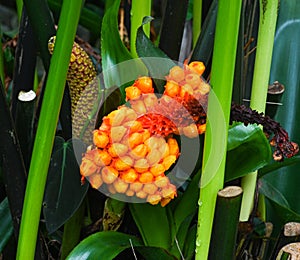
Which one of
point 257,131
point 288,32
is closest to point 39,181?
point 257,131

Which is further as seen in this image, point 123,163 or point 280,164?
point 280,164

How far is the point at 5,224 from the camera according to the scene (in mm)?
620

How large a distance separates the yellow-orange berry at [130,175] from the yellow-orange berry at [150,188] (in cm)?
1

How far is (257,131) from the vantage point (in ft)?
1.66

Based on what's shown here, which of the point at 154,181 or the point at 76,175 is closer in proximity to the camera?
the point at 154,181

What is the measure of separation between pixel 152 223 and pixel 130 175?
11cm

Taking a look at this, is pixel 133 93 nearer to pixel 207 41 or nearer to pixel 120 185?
pixel 120 185

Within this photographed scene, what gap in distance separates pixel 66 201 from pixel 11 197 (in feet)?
0.16

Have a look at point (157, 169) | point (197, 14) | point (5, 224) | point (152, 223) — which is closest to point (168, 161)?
point (157, 169)

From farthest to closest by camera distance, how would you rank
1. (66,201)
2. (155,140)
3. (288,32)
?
→ 1. (288,32)
2. (66,201)
3. (155,140)

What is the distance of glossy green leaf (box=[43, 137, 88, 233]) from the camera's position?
564 mm

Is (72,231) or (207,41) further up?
(207,41)

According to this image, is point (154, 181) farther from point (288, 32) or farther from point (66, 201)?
point (288, 32)

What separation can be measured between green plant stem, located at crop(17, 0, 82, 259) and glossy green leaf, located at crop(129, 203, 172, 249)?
10cm
